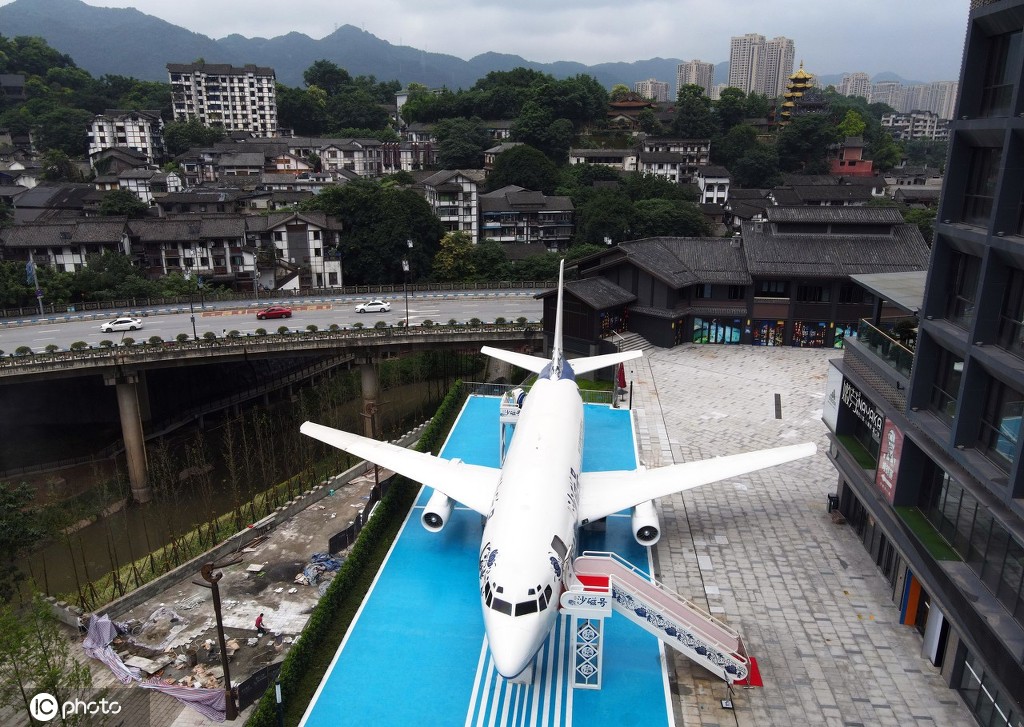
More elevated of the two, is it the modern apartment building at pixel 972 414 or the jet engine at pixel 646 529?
the modern apartment building at pixel 972 414

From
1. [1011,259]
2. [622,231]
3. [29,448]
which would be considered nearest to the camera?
[1011,259]

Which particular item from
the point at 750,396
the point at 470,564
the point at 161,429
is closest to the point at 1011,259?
the point at 470,564

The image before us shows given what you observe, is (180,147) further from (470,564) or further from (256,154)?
(470,564)

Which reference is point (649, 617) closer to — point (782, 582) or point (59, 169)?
point (782, 582)

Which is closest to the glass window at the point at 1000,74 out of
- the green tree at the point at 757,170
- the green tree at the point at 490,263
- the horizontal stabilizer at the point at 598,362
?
the horizontal stabilizer at the point at 598,362

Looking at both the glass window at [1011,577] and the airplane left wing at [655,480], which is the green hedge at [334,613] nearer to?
the airplane left wing at [655,480]

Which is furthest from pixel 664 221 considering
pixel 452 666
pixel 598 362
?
pixel 452 666
